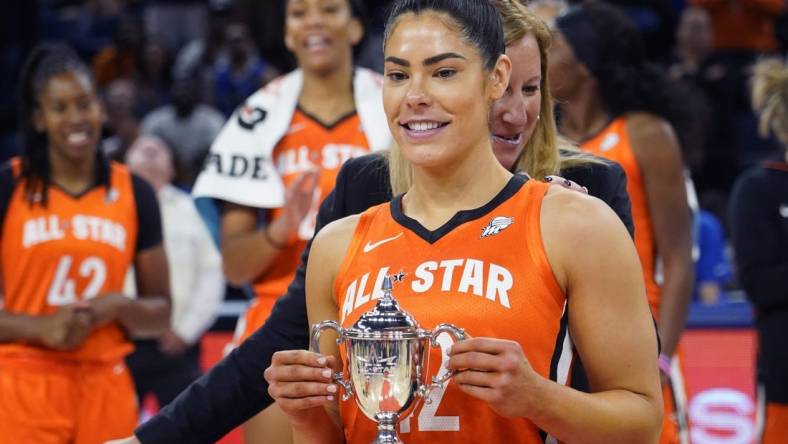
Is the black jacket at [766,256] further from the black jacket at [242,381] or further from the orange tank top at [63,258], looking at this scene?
the orange tank top at [63,258]

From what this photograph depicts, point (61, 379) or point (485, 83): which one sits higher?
point (485, 83)

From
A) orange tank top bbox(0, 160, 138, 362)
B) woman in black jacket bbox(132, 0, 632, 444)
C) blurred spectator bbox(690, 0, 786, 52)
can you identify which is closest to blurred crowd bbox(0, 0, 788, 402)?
blurred spectator bbox(690, 0, 786, 52)

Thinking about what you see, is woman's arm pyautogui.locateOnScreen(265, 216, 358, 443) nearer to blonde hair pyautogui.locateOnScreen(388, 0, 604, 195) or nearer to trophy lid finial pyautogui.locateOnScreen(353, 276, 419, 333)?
trophy lid finial pyautogui.locateOnScreen(353, 276, 419, 333)

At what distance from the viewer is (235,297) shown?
798cm

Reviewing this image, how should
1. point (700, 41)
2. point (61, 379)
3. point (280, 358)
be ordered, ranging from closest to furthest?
point (280, 358)
point (61, 379)
point (700, 41)

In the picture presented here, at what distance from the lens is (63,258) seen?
421cm

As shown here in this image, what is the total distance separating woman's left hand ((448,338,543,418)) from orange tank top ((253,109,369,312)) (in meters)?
2.11

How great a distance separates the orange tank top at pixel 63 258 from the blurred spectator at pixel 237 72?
588 centimetres

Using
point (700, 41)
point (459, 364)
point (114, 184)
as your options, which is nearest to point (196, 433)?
point (459, 364)

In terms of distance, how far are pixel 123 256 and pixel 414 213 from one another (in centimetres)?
229

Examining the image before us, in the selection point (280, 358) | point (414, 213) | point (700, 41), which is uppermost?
point (700, 41)

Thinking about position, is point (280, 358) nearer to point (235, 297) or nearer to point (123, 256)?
point (123, 256)

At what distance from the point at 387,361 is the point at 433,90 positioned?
1.50 ft

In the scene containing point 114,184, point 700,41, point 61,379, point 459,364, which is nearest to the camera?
point 459,364
